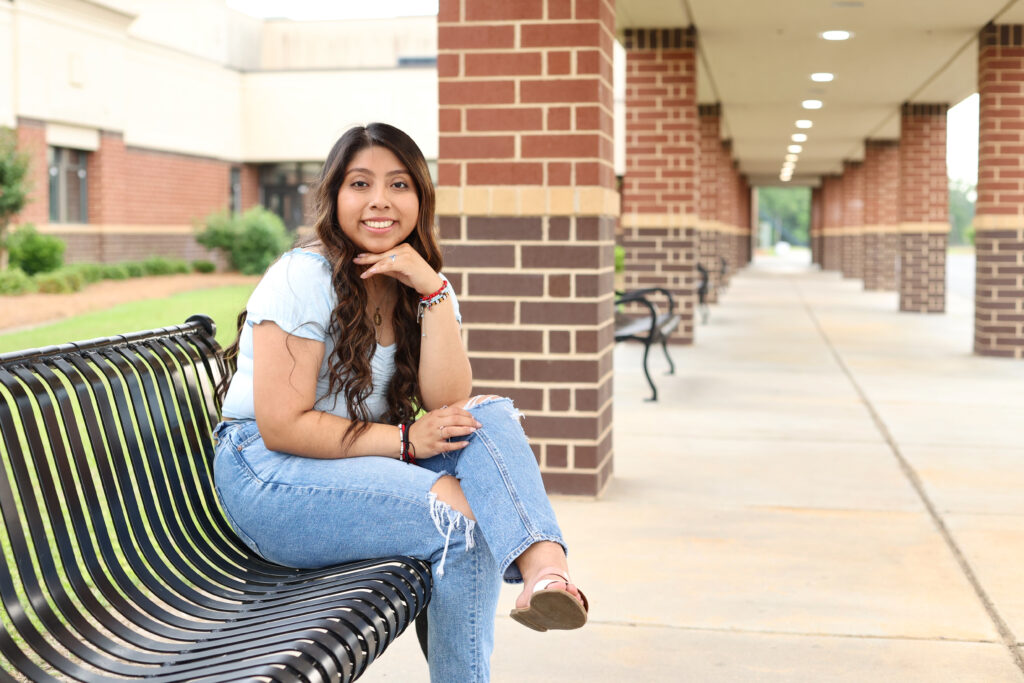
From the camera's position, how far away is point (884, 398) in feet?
28.3

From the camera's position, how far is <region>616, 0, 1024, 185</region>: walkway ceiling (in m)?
11.4

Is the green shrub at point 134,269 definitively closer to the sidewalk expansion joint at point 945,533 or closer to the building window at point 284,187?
the building window at point 284,187

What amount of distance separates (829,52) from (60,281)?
15552mm

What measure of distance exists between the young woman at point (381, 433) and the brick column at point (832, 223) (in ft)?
119

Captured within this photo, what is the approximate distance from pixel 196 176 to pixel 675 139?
24634 mm

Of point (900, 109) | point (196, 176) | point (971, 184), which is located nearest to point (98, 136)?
point (196, 176)

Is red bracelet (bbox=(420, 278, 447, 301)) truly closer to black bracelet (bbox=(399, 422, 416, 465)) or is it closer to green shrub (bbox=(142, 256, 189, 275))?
black bracelet (bbox=(399, 422, 416, 465))

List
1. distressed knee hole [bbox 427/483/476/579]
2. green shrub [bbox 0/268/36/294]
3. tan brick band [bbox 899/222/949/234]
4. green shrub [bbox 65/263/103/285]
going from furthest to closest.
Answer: green shrub [bbox 65/263/103/285], green shrub [bbox 0/268/36/294], tan brick band [bbox 899/222/949/234], distressed knee hole [bbox 427/483/476/579]

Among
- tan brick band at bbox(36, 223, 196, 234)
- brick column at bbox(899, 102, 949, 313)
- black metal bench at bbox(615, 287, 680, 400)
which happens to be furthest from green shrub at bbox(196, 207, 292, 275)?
black metal bench at bbox(615, 287, 680, 400)

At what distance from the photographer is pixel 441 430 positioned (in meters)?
2.61

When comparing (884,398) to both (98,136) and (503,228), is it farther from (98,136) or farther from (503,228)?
(98,136)

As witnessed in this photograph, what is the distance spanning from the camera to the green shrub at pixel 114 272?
26.8m

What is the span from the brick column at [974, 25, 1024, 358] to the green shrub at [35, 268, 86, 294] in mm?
17274

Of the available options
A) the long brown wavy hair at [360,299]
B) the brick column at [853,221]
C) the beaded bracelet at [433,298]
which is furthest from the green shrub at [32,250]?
the beaded bracelet at [433,298]
